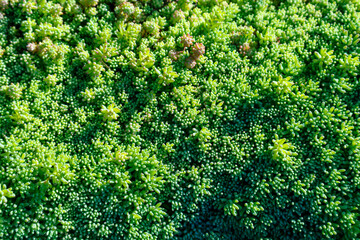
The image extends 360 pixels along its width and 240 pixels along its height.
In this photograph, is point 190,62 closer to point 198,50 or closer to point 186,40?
point 198,50

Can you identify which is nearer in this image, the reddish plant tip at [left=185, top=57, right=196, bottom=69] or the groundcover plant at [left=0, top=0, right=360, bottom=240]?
the groundcover plant at [left=0, top=0, right=360, bottom=240]

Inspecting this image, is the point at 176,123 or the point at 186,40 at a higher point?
the point at 186,40

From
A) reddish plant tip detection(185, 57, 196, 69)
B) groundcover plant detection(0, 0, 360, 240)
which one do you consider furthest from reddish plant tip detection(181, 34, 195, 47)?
reddish plant tip detection(185, 57, 196, 69)

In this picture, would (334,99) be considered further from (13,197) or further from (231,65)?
(13,197)

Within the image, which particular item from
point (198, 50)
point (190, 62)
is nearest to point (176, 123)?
point (190, 62)

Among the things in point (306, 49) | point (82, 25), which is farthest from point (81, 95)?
point (306, 49)

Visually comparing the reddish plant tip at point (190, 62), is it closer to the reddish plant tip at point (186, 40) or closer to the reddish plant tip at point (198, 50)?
the reddish plant tip at point (198, 50)

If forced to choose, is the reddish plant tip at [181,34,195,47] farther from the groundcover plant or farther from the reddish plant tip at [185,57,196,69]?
the reddish plant tip at [185,57,196,69]

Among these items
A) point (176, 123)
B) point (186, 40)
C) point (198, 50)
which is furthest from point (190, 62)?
point (176, 123)

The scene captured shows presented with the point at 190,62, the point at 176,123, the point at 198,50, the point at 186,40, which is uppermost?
the point at 186,40
